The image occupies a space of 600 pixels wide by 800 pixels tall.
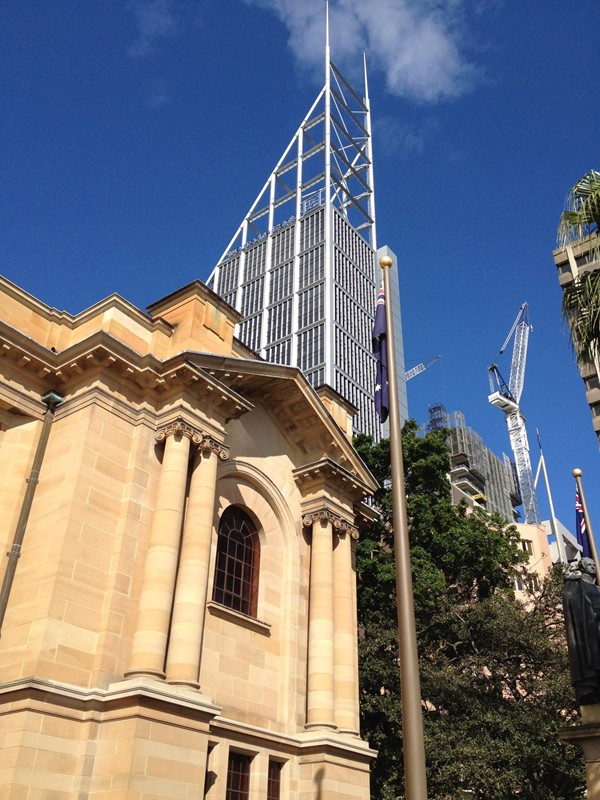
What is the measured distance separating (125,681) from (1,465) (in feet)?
21.3

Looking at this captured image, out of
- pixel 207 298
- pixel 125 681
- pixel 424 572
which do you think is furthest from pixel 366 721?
pixel 207 298

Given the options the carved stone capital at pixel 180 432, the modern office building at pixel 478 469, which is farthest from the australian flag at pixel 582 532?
the modern office building at pixel 478 469

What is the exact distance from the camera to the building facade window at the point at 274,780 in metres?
19.3

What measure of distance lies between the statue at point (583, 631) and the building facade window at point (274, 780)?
366 inches

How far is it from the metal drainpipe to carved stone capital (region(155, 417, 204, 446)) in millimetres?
2703

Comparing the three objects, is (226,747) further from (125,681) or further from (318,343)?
(318,343)

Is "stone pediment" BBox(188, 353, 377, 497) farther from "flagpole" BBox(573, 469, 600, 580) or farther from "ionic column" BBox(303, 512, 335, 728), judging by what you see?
"flagpole" BBox(573, 469, 600, 580)

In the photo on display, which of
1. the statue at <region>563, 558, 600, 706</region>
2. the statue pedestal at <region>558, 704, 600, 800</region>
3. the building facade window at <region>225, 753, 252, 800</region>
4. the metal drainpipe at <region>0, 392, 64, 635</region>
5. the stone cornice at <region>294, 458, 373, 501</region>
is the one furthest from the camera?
the stone cornice at <region>294, 458, 373, 501</region>

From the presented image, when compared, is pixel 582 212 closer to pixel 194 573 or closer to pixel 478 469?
pixel 194 573

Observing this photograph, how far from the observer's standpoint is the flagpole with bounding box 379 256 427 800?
9.74 metres

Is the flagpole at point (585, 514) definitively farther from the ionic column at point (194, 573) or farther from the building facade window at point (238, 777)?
the building facade window at point (238, 777)

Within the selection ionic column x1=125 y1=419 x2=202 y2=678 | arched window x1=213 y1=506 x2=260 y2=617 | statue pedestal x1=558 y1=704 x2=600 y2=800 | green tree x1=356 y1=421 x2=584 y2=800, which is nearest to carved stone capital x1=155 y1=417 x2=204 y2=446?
ionic column x1=125 y1=419 x2=202 y2=678

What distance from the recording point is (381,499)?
1332 inches

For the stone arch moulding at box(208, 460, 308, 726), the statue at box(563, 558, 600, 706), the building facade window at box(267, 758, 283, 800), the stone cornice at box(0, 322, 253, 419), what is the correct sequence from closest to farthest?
1. the statue at box(563, 558, 600, 706)
2. the stone cornice at box(0, 322, 253, 419)
3. the building facade window at box(267, 758, 283, 800)
4. the stone arch moulding at box(208, 460, 308, 726)
